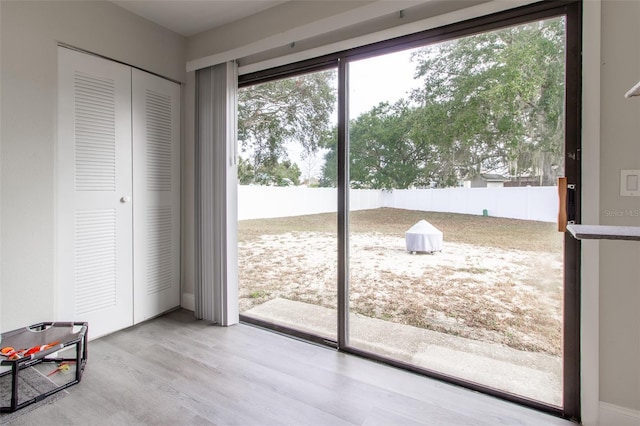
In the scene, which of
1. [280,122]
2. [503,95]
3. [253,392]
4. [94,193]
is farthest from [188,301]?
[503,95]

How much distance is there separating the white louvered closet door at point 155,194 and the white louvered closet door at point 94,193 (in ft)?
0.24

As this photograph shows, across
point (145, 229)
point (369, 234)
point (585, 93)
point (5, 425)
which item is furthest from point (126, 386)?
point (585, 93)

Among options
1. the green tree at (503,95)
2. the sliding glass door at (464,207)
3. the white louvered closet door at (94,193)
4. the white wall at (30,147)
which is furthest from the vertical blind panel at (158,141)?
the green tree at (503,95)

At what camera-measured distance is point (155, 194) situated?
2.75 meters

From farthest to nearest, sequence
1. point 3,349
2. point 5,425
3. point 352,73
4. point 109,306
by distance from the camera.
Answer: point 109,306 < point 352,73 < point 3,349 < point 5,425

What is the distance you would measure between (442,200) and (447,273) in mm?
459

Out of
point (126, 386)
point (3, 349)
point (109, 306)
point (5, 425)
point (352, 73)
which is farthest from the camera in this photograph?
point (109, 306)

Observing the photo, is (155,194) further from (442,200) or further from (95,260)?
(442,200)

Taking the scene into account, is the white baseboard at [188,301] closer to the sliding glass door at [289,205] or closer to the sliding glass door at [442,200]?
the sliding glass door at [289,205]

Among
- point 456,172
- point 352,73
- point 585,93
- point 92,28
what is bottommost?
point 456,172

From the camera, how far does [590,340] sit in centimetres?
153

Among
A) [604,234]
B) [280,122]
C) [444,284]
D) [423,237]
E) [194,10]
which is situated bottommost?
[444,284]

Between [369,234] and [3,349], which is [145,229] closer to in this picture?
[3,349]

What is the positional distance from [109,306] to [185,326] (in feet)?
1.93
